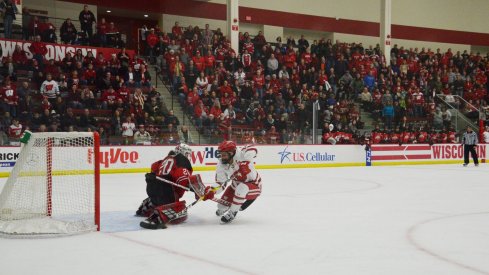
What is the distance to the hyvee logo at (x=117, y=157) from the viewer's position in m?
14.4

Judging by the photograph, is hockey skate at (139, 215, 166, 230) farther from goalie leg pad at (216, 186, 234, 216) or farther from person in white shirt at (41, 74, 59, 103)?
person in white shirt at (41, 74, 59, 103)

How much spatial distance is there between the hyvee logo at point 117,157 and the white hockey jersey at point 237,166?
8037mm

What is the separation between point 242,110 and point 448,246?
38.4ft

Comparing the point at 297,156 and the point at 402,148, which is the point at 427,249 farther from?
the point at 402,148

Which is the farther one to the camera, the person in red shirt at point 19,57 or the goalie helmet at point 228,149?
the person in red shirt at point 19,57

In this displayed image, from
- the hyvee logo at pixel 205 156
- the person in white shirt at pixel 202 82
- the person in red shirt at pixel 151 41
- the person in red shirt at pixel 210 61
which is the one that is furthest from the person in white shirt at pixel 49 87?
the person in red shirt at pixel 210 61

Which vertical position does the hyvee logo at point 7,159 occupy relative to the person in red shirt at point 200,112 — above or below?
below

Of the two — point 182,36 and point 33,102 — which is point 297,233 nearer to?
point 33,102

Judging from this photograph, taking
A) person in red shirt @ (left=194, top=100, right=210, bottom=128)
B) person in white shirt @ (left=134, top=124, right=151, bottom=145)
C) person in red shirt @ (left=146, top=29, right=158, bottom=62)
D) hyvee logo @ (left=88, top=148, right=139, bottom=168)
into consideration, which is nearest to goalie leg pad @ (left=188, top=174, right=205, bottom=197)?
hyvee logo @ (left=88, top=148, right=139, bottom=168)

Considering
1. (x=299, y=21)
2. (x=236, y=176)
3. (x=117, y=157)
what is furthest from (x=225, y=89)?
(x=236, y=176)

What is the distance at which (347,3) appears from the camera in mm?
27953

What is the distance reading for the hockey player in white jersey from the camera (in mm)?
6633

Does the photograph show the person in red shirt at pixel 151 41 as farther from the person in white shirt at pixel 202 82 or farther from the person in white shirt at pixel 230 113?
the person in white shirt at pixel 230 113

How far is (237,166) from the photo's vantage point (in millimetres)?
6875
